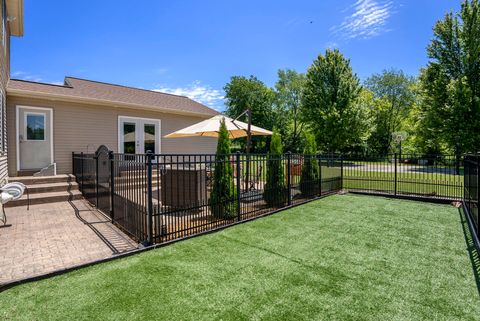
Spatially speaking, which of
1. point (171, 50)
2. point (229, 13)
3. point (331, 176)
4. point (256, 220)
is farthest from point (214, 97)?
point (256, 220)

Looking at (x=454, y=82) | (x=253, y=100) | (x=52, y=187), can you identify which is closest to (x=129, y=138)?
(x=52, y=187)

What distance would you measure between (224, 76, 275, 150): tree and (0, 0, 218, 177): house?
25014 millimetres

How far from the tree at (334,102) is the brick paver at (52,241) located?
22307mm

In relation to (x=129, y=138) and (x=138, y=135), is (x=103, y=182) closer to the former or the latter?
(x=129, y=138)

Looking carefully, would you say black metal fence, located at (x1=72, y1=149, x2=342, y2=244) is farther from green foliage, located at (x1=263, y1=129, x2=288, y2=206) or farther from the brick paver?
the brick paver

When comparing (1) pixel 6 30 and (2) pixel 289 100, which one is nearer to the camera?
(1) pixel 6 30

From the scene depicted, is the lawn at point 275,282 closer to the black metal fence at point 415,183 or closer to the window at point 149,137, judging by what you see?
the black metal fence at point 415,183

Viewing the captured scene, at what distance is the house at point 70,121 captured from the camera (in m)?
8.48

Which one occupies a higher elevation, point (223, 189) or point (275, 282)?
point (223, 189)

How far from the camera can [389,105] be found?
34.5 meters

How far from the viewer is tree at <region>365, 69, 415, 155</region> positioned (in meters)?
34.2

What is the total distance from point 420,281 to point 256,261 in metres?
2.03

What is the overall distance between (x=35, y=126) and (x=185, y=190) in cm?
683

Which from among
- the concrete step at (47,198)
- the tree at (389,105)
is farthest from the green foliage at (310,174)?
the tree at (389,105)
